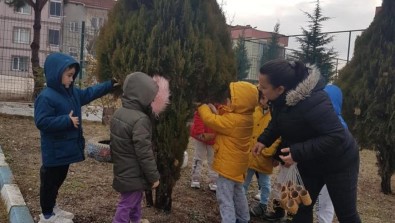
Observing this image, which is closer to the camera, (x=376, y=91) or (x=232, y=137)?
(x=232, y=137)

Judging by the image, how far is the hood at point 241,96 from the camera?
12.3 ft

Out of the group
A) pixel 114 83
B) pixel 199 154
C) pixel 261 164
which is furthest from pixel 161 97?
pixel 199 154

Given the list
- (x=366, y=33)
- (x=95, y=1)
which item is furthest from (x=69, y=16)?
(x=366, y=33)

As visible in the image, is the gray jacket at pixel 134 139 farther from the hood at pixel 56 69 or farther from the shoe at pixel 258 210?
the shoe at pixel 258 210

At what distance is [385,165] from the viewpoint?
6348mm

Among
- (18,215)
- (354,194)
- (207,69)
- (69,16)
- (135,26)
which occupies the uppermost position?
(69,16)

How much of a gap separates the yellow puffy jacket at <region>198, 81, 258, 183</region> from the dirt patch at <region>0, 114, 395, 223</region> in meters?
0.65

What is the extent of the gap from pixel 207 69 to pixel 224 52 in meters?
0.28

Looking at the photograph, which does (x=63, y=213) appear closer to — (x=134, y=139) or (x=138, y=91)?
(x=134, y=139)

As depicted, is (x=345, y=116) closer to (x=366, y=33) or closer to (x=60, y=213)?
(x=366, y=33)

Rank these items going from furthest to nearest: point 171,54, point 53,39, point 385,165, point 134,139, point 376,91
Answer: point 53,39 → point 385,165 → point 376,91 → point 171,54 → point 134,139

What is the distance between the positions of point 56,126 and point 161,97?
32.3 inches

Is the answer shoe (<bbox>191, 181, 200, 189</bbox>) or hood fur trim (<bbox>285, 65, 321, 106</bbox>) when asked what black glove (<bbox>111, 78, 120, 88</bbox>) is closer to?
hood fur trim (<bbox>285, 65, 321, 106</bbox>)

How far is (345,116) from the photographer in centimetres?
640
